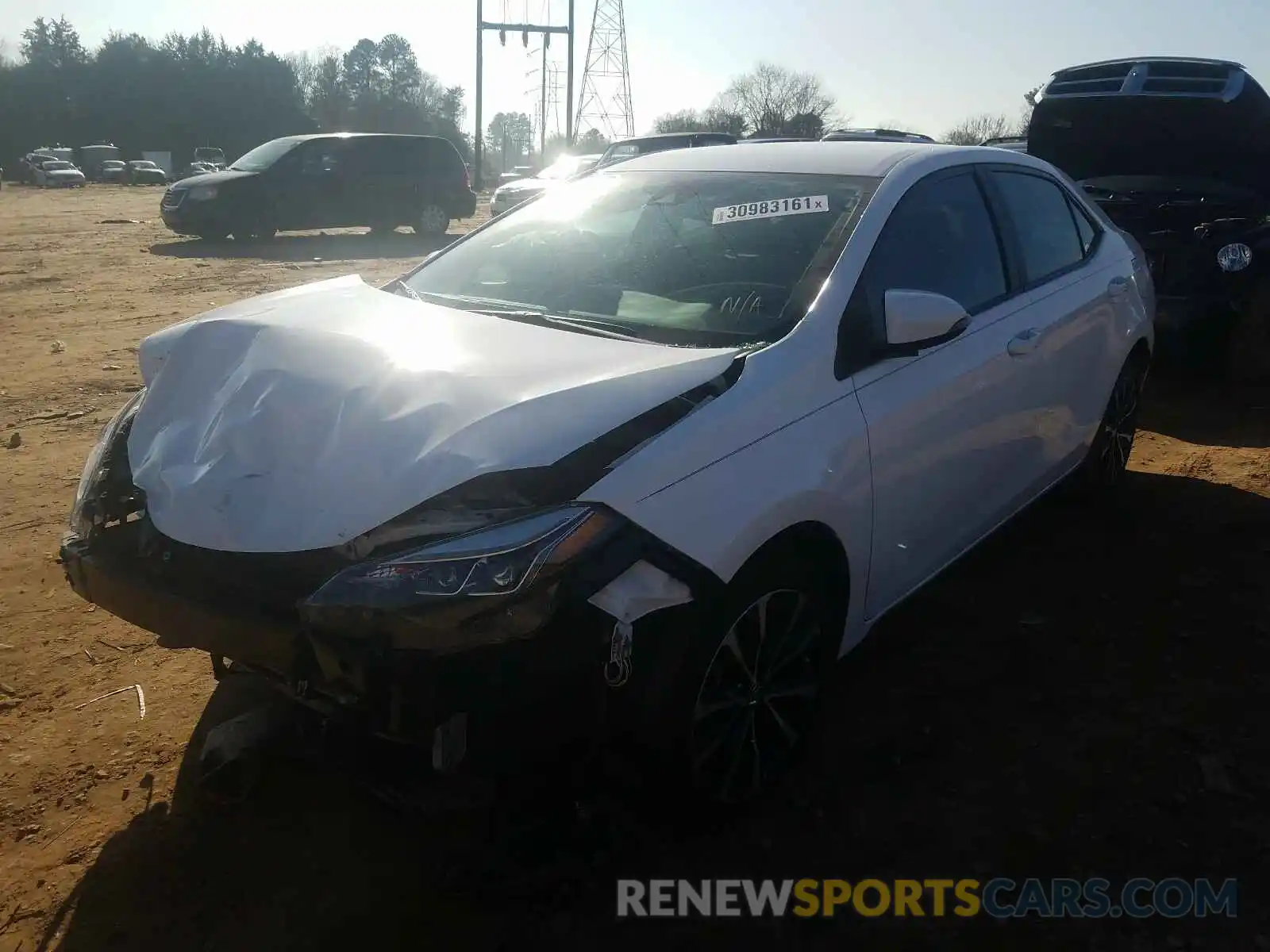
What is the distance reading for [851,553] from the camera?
2.80 meters

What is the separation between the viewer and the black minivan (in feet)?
54.1

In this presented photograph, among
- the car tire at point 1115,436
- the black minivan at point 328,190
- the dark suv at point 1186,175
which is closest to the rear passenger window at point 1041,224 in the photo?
the car tire at point 1115,436

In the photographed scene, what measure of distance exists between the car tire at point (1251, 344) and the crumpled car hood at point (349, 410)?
18.5 ft

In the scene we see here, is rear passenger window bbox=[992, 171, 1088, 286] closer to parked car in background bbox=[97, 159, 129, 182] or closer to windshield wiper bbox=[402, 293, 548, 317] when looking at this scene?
windshield wiper bbox=[402, 293, 548, 317]

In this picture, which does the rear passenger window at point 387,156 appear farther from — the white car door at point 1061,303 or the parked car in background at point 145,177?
the parked car in background at point 145,177

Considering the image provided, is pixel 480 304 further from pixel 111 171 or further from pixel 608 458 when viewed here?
pixel 111 171

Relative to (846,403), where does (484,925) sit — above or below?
below

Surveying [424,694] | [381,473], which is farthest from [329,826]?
[381,473]

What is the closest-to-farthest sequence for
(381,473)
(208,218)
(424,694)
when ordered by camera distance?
(424,694), (381,473), (208,218)

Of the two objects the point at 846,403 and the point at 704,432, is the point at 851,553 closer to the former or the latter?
the point at 846,403

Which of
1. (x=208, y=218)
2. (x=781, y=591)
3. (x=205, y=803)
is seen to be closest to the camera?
(x=781, y=591)

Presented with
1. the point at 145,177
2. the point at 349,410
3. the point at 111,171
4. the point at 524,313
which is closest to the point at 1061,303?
the point at 524,313

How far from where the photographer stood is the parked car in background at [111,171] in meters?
47.4

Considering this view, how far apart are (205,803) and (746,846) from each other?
4.73 ft
